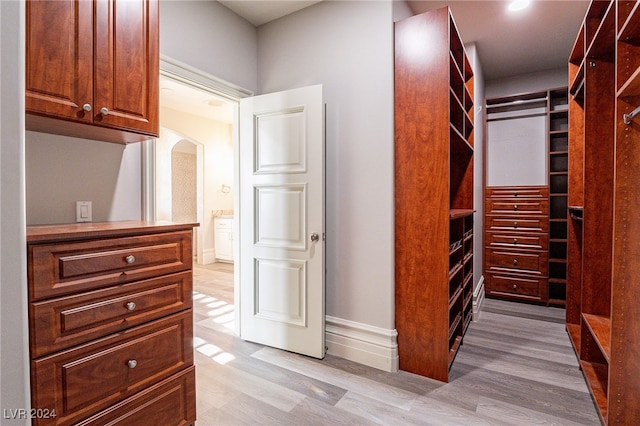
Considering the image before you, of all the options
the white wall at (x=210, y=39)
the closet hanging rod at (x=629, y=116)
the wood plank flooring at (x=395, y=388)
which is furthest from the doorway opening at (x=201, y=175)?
the closet hanging rod at (x=629, y=116)

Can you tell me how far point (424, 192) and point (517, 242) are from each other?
8.00ft

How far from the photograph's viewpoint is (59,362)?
1.12 m

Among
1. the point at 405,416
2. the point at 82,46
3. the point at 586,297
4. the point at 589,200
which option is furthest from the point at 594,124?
the point at 82,46

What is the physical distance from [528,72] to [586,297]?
10.1ft

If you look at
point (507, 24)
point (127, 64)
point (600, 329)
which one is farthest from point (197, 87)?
point (600, 329)

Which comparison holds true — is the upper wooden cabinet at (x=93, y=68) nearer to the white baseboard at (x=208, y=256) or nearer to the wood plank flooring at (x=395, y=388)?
Result: the wood plank flooring at (x=395, y=388)

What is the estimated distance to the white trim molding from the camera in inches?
128

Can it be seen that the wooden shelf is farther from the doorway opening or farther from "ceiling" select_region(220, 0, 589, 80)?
the doorway opening

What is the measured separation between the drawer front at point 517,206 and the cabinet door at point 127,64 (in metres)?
3.77

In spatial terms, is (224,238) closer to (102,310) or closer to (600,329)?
(102,310)

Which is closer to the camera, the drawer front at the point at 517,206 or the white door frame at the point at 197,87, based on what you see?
the white door frame at the point at 197,87

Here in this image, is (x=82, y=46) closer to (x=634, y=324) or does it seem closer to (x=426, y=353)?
(x=426, y=353)

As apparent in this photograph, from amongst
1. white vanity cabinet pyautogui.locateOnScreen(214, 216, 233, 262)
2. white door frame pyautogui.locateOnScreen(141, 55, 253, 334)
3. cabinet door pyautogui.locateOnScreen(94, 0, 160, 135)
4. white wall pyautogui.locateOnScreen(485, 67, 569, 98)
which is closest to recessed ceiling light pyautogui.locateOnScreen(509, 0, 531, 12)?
white wall pyautogui.locateOnScreen(485, 67, 569, 98)

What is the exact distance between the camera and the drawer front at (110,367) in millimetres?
1106
